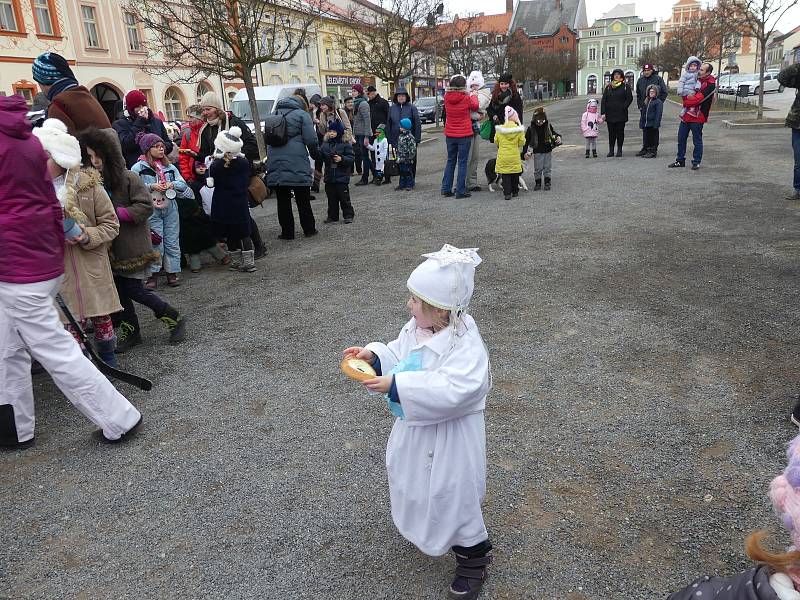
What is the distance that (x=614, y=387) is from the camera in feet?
12.7

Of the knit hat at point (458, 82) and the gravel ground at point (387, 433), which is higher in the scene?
the knit hat at point (458, 82)

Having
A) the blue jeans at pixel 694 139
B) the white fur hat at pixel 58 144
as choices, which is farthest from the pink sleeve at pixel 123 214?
the blue jeans at pixel 694 139

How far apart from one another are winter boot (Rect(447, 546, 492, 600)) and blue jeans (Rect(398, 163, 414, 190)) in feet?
33.3

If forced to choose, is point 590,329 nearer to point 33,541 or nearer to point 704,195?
point 33,541

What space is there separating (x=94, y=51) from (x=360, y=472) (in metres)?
29.4

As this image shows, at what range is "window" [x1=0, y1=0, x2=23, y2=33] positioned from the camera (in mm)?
22812

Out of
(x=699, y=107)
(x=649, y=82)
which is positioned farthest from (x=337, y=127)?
(x=649, y=82)

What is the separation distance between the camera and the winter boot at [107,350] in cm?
437

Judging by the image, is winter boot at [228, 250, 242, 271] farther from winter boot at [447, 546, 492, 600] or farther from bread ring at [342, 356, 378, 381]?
winter boot at [447, 546, 492, 600]

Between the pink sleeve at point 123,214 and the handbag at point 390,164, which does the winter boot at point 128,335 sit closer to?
the pink sleeve at point 123,214

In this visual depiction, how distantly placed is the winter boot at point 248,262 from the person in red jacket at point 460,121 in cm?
457

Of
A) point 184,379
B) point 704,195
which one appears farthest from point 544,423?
point 704,195

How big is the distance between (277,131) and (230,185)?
4.60 feet

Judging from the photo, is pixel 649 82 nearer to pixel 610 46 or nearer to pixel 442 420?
pixel 442 420
